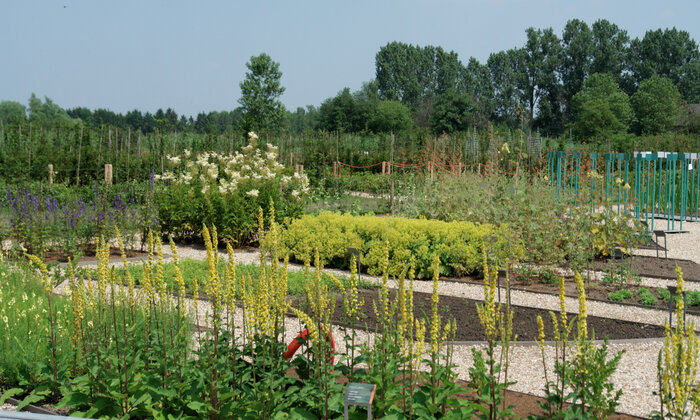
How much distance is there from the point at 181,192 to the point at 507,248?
213 inches

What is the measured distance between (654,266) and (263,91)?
119 ft

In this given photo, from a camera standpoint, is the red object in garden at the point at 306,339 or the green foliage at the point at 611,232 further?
the green foliage at the point at 611,232

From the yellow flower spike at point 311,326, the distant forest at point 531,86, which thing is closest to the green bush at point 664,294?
the yellow flower spike at point 311,326

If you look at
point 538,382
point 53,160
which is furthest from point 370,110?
point 538,382

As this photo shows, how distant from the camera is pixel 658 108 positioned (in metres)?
48.9

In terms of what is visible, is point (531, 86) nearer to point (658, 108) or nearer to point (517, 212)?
point (658, 108)

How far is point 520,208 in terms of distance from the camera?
8.55 m

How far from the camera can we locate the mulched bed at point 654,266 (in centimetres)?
770

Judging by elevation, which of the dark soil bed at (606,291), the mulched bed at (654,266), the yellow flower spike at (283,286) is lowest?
the dark soil bed at (606,291)

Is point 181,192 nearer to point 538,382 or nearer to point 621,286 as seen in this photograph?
point 621,286

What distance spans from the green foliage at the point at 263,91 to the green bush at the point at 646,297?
35861mm

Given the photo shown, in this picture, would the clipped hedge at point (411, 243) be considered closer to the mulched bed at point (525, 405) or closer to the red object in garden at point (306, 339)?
the mulched bed at point (525, 405)

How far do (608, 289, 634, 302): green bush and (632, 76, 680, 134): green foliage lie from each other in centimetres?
4500

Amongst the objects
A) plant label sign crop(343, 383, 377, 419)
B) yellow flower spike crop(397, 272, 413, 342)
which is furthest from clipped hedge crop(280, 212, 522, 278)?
plant label sign crop(343, 383, 377, 419)
